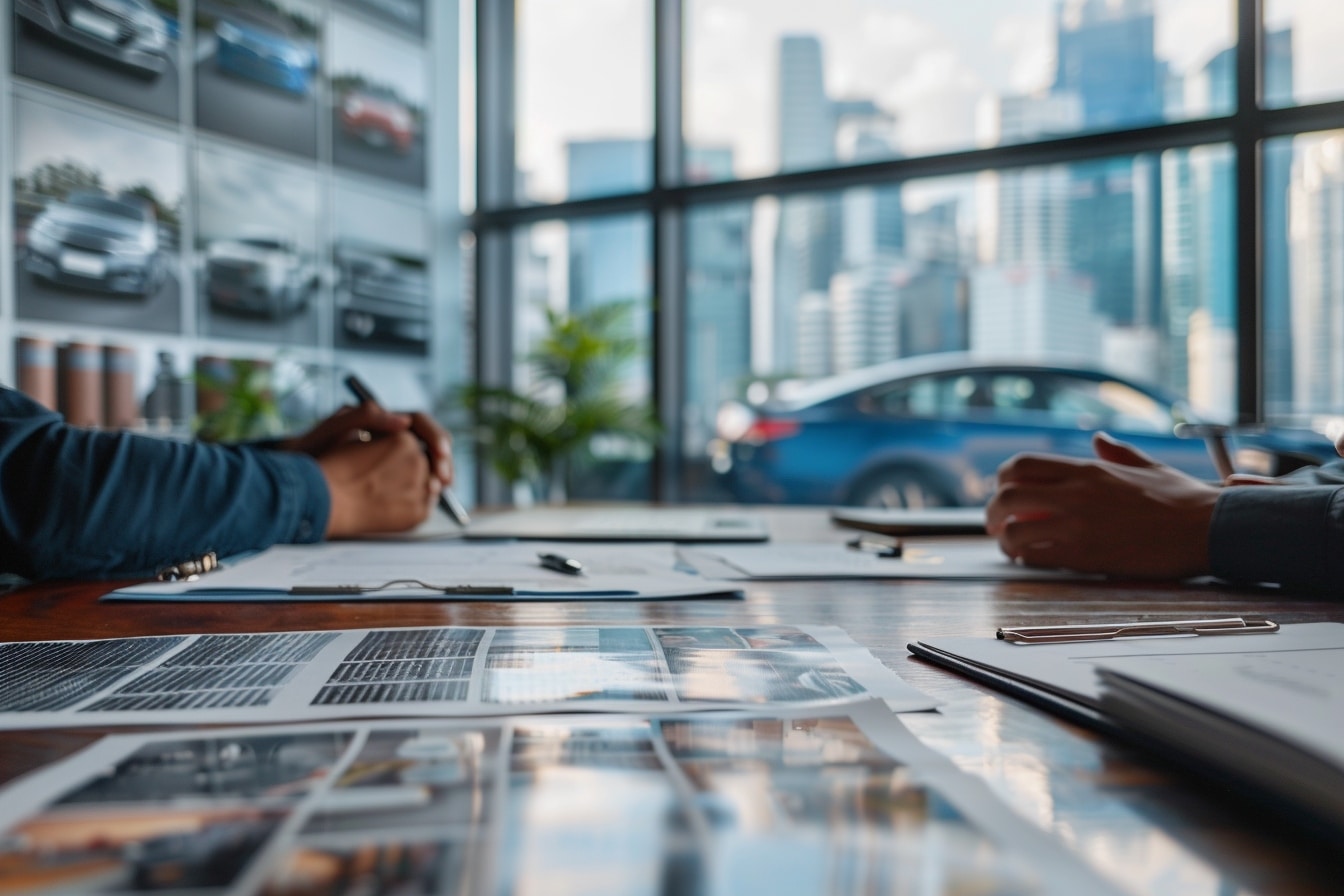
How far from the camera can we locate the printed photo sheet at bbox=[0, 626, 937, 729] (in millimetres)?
406

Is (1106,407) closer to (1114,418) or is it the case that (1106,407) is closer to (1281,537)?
(1114,418)

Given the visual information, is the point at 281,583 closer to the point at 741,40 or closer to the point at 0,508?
the point at 0,508

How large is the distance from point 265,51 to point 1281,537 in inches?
145

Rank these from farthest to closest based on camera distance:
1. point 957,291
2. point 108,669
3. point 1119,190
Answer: point 957,291 < point 1119,190 < point 108,669

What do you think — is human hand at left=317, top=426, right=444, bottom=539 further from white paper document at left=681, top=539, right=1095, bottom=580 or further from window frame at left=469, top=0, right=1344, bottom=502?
window frame at left=469, top=0, right=1344, bottom=502

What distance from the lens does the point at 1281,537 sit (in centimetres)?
79

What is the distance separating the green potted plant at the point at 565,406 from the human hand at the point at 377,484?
8.76ft

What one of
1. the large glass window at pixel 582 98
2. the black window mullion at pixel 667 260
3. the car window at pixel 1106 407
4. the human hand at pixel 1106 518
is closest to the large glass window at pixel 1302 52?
the car window at pixel 1106 407

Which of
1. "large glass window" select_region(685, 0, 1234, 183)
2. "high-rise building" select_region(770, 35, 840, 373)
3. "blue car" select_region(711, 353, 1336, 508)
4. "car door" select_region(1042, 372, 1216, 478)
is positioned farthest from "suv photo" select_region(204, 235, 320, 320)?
"car door" select_region(1042, 372, 1216, 478)

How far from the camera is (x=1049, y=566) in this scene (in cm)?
91

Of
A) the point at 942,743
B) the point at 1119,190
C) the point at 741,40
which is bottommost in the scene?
the point at 942,743

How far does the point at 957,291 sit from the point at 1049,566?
303 centimetres

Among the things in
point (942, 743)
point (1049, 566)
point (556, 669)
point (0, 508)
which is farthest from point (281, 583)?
point (1049, 566)

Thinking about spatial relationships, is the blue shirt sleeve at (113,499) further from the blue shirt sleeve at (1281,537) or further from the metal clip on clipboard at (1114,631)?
the blue shirt sleeve at (1281,537)
